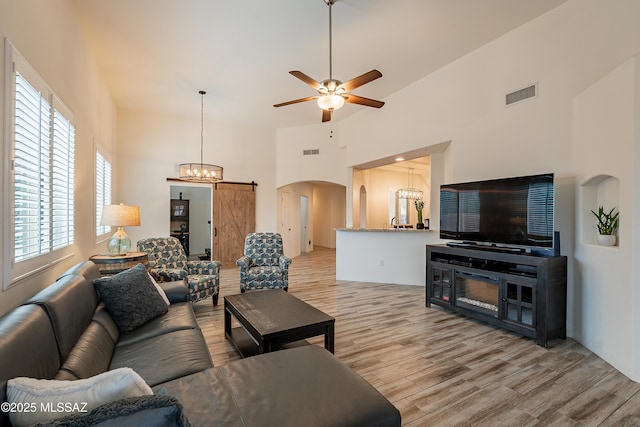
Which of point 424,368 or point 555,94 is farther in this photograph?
point 555,94

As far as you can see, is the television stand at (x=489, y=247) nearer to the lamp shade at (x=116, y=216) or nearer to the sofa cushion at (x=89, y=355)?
the sofa cushion at (x=89, y=355)

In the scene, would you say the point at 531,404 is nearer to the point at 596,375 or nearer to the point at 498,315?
the point at 596,375

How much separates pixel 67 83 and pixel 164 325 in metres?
2.70

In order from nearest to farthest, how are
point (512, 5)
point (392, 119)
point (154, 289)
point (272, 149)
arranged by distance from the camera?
point (154, 289) < point (512, 5) < point (392, 119) < point (272, 149)

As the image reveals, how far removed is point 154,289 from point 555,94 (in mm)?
4697

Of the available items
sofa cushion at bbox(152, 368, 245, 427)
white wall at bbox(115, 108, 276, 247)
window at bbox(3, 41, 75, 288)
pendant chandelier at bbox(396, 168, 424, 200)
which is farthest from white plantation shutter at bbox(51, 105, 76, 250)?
pendant chandelier at bbox(396, 168, 424, 200)

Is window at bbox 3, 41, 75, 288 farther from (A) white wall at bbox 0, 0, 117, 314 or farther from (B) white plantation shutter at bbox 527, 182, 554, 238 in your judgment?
(B) white plantation shutter at bbox 527, 182, 554, 238

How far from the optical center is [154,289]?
2.72 m

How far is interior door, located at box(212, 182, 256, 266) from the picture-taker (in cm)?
764

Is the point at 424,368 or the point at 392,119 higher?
the point at 392,119

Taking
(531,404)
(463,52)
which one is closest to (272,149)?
(463,52)

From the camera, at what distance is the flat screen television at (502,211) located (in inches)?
127

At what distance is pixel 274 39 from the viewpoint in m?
3.96

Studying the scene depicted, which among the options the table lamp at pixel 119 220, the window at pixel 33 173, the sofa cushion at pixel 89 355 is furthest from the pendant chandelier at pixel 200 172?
the sofa cushion at pixel 89 355
